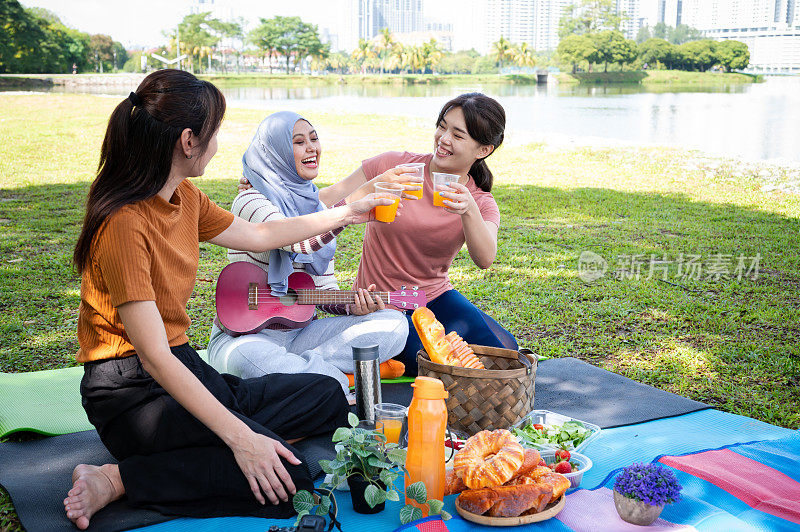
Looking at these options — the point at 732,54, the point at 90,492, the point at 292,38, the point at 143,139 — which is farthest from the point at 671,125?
the point at 292,38

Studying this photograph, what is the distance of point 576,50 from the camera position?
301 ft

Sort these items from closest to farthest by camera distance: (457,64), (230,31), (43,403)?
1. (43,403)
2. (230,31)
3. (457,64)

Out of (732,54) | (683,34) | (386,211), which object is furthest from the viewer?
(683,34)

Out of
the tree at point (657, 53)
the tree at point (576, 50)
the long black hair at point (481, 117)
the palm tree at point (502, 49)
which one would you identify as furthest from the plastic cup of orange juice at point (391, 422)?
the palm tree at point (502, 49)

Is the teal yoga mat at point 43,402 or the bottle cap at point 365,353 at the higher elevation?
the bottle cap at point 365,353

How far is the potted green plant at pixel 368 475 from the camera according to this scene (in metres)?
2.25

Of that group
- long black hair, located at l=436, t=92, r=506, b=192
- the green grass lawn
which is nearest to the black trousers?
the green grass lawn

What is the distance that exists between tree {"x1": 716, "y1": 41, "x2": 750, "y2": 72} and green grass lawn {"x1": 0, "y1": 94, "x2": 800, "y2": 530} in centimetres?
8034

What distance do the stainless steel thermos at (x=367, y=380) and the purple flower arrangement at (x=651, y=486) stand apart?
3.64ft

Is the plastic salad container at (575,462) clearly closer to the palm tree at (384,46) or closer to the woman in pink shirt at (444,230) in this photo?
the woman in pink shirt at (444,230)

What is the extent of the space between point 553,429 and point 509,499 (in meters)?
0.79

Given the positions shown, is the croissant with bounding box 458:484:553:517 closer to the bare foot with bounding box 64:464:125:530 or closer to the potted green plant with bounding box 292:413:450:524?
the potted green plant with bounding box 292:413:450:524

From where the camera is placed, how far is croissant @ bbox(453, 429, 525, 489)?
2279mm

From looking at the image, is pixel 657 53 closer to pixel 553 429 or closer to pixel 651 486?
pixel 553 429
